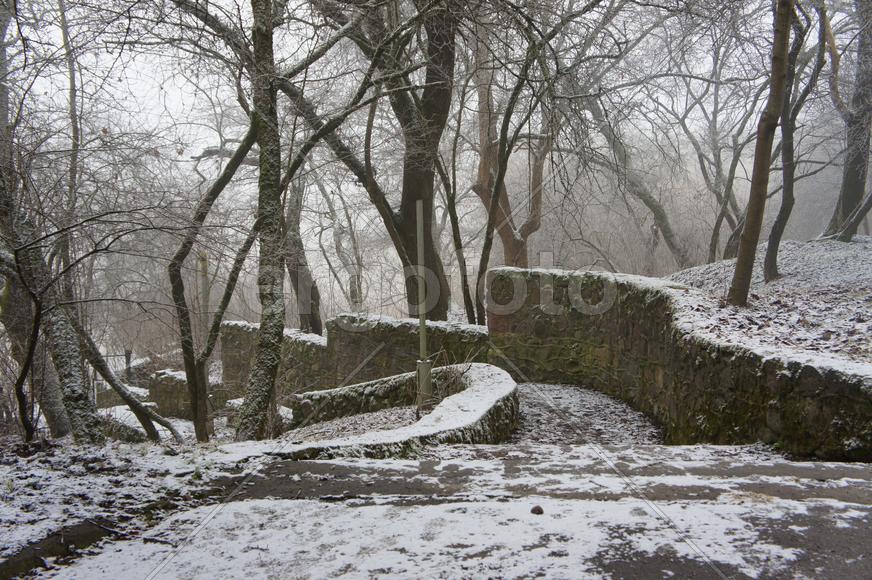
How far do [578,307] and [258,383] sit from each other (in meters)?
4.68

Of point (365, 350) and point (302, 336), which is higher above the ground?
point (302, 336)

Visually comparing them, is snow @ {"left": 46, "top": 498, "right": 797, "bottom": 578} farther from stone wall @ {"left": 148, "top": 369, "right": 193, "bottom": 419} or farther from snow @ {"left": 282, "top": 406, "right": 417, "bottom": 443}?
stone wall @ {"left": 148, "top": 369, "right": 193, "bottom": 419}

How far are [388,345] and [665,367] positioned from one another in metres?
4.71

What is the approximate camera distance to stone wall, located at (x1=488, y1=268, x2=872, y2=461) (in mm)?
3844

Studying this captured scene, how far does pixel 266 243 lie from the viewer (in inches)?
272

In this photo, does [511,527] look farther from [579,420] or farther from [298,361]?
[298,361]

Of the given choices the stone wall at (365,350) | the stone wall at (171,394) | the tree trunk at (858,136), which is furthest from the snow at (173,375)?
the tree trunk at (858,136)

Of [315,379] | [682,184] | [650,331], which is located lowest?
[315,379]

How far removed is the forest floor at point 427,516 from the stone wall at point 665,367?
714 mm

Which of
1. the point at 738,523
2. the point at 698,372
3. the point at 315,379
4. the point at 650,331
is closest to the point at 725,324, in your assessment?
the point at 698,372

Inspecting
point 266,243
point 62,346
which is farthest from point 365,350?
point 62,346

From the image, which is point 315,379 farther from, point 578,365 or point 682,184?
point 682,184

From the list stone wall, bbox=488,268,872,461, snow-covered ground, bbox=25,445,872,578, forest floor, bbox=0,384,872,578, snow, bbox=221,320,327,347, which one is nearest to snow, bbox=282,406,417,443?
stone wall, bbox=488,268,872,461

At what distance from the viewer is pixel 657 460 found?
11.3 ft
